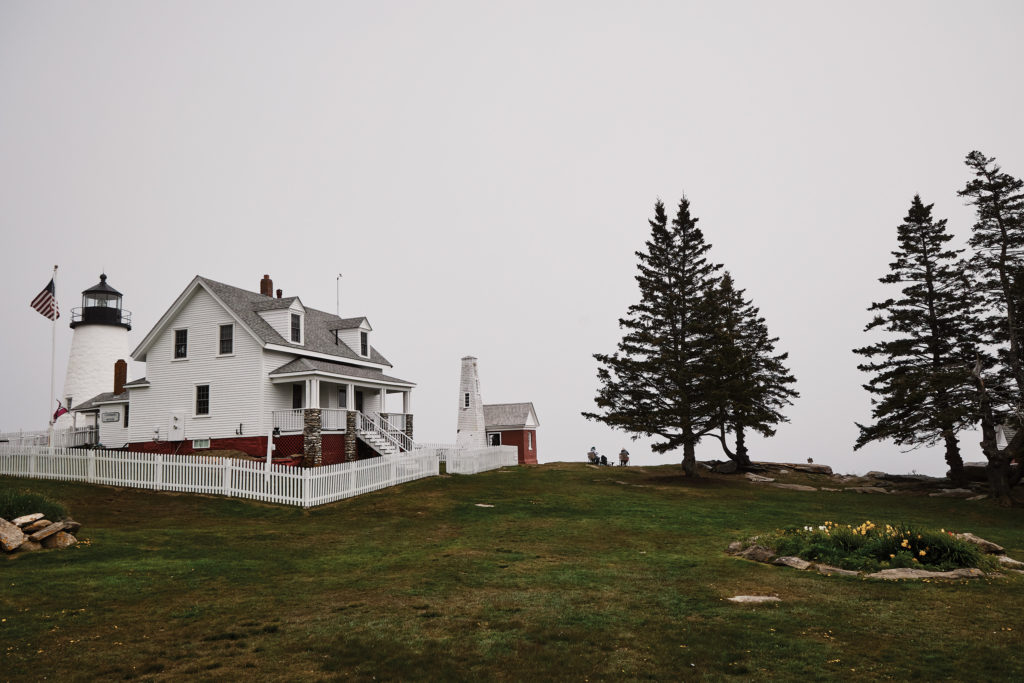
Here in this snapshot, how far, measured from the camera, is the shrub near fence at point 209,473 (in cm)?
2259

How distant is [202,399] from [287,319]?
5.92 m

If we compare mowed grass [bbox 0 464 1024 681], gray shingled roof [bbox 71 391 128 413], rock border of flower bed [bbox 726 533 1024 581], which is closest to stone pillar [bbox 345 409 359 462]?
gray shingled roof [bbox 71 391 128 413]

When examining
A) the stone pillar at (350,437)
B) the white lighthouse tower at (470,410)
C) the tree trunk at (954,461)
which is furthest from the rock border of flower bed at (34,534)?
the tree trunk at (954,461)

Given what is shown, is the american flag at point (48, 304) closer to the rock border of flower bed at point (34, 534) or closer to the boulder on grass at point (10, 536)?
the rock border of flower bed at point (34, 534)

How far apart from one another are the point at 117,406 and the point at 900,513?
39.0 meters

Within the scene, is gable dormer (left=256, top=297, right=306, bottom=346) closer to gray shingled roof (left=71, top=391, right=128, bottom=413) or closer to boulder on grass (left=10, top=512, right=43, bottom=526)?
gray shingled roof (left=71, top=391, right=128, bottom=413)

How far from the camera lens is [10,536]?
1371cm

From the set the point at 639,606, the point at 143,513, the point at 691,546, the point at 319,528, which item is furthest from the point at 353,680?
the point at 143,513

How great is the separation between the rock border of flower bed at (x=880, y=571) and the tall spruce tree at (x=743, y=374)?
18.6 meters

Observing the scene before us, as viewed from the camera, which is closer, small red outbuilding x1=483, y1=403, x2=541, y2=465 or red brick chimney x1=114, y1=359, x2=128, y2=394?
red brick chimney x1=114, y1=359, x2=128, y2=394

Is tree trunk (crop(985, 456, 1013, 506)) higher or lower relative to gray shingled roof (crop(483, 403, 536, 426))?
lower

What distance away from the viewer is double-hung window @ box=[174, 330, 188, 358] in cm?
3288

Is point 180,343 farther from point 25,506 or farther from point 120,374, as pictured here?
point 25,506

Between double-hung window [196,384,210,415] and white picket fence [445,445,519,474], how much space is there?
41.8 feet
